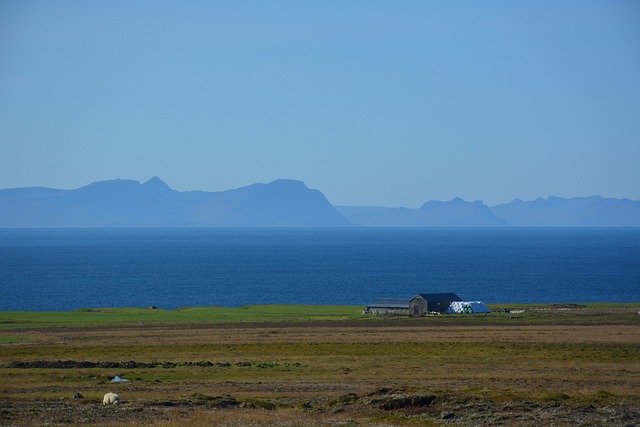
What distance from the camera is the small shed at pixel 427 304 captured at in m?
95.4

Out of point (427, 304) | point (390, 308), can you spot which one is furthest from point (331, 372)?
point (427, 304)

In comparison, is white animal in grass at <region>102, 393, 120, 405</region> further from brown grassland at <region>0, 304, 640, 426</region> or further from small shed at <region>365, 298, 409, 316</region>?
small shed at <region>365, 298, 409, 316</region>

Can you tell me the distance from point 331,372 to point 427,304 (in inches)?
1951

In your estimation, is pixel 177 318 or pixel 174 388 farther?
pixel 177 318

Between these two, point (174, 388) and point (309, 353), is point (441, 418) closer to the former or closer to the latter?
point (174, 388)

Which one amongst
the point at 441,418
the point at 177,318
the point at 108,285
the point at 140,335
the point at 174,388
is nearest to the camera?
the point at 441,418

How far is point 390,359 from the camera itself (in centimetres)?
5334

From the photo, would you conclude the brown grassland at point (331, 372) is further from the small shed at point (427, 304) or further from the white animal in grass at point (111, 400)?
the small shed at point (427, 304)

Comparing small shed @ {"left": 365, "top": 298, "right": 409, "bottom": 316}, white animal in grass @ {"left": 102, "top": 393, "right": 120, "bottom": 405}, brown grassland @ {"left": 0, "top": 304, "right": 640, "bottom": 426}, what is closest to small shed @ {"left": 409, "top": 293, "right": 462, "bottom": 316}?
small shed @ {"left": 365, "top": 298, "right": 409, "bottom": 316}

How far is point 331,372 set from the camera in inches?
1863

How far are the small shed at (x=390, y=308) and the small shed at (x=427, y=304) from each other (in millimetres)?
651

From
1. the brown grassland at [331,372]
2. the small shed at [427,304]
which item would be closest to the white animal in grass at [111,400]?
the brown grassland at [331,372]

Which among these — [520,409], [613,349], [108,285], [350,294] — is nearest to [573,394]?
[520,409]

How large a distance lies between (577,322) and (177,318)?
3787 cm
